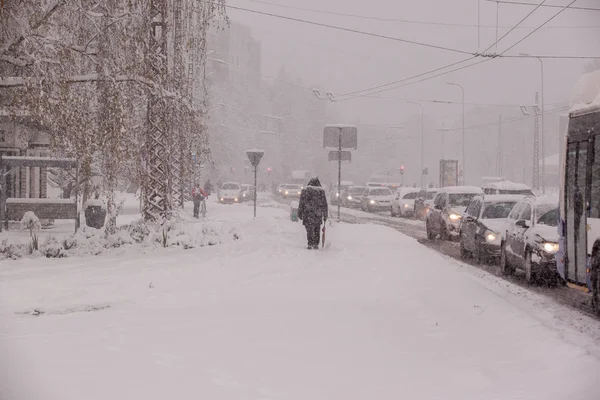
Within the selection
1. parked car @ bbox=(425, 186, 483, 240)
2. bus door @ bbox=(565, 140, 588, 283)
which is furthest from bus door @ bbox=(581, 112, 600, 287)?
parked car @ bbox=(425, 186, 483, 240)

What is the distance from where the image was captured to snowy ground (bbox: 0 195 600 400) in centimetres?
599

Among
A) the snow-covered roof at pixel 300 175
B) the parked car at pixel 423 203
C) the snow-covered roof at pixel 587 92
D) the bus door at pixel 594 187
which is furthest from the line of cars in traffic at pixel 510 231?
the snow-covered roof at pixel 300 175

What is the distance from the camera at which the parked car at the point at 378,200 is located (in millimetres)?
50969

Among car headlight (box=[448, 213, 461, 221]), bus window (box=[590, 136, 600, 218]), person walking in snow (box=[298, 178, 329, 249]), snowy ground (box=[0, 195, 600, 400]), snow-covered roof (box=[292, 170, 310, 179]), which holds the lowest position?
snowy ground (box=[0, 195, 600, 400])

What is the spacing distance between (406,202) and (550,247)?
30.9 m

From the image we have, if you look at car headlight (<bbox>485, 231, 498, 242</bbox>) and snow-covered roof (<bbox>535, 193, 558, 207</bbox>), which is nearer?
snow-covered roof (<bbox>535, 193, 558, 207</bbox>)

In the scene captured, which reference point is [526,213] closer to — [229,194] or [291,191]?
[229,194]

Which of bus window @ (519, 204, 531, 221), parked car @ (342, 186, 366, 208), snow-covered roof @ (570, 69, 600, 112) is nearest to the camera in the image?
snow-covered roof @ (570, 69, 600, 112)

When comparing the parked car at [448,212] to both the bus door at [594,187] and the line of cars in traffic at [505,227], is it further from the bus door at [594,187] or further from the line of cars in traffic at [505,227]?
the bus door at [594,187]

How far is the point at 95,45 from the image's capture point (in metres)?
13.3

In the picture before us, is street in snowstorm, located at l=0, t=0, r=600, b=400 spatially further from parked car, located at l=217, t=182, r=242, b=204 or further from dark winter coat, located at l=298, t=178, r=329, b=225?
parked car, located at l=217, t=182, r=242, b=204

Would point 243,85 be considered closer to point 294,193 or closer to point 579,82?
point 294,193

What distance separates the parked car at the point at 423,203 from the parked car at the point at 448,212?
14716 mm

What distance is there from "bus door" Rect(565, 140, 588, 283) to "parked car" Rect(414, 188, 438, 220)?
28010mm
